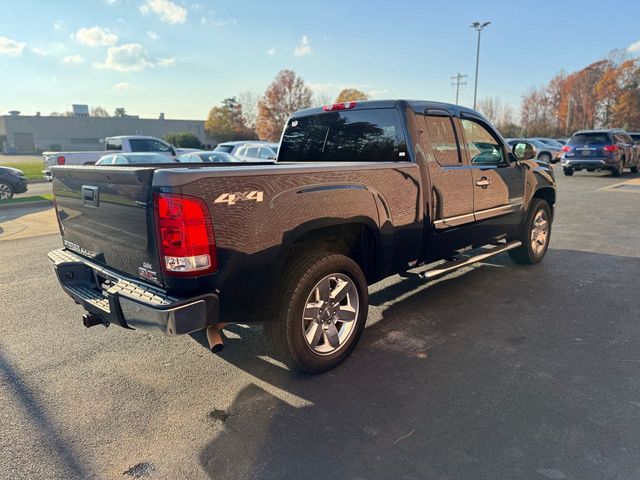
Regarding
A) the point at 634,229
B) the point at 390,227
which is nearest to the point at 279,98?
the point at 634,229

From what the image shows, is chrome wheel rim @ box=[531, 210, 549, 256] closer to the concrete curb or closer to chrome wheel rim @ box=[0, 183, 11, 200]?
the concrete curb

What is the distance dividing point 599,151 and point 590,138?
2.31 feet

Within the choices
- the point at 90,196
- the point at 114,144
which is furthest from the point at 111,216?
the point at 114,144

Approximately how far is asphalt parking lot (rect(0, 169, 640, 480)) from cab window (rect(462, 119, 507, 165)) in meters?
1.52

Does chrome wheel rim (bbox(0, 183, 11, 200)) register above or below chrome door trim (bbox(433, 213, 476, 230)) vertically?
below

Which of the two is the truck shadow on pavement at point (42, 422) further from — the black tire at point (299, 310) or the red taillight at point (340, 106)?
the red taillight at point (340, 106)

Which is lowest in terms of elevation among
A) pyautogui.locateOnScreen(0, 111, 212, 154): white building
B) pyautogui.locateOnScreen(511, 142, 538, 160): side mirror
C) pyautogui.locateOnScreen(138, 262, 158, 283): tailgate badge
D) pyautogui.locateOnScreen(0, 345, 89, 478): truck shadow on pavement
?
pyautogui.locateOnScreen(0, 345, 89, 478): truck shadow on pavement

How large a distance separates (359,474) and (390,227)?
1.95m

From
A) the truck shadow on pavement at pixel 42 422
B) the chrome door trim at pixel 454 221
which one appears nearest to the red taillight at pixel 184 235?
the truck shadow on pavement at pixel 42 422

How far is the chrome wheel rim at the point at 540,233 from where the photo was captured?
5.96 meters

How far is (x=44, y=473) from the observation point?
92.7 inches

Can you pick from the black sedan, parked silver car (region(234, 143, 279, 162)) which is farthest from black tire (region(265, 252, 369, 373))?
parked silver car (region(234, 143, 279, 162))

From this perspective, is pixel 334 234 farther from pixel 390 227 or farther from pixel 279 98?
pixel 279 98

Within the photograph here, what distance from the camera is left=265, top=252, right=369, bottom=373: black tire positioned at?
3047mm
